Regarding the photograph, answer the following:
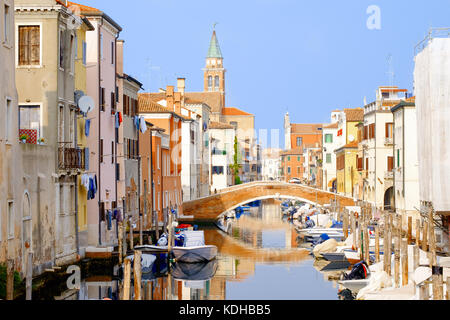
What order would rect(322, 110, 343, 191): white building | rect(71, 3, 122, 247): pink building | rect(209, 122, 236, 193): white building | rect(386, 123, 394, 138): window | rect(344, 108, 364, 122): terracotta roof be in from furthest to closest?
1. rect(322, 110, 343, 191): white building
2. rect(209, 122, 236, 193): white building
3. rect(344, 108, 364, 122): terracotta roof
4. rect(386, 123, 394, 138): window
5. rect(71, 3, 122, 247): pink building

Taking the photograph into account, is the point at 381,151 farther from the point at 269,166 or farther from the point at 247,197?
the point at 269,166

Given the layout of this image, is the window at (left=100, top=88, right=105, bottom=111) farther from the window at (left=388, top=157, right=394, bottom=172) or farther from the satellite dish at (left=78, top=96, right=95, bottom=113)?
the window at (left=388, top=157, right=394, bottom=172)

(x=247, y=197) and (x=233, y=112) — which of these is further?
(x=233, y=112)

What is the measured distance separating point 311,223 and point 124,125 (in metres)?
14.6

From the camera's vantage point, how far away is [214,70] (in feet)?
303

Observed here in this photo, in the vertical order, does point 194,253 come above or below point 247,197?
below

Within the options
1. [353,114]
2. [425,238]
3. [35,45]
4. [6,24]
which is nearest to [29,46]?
[35,45]

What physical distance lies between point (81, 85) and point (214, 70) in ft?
235

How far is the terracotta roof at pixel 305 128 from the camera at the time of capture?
4011 inches

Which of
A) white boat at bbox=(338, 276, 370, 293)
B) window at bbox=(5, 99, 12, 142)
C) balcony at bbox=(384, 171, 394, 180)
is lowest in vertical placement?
white boat at bbox=(338, 276, 370, 293)

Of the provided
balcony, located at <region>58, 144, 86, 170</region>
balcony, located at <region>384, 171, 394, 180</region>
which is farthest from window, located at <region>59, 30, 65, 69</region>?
balcony, located at <region>384, 171, 394, 180</region>

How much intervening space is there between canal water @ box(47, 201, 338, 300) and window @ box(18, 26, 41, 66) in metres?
5.09

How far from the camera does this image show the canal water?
1900 centimetres
